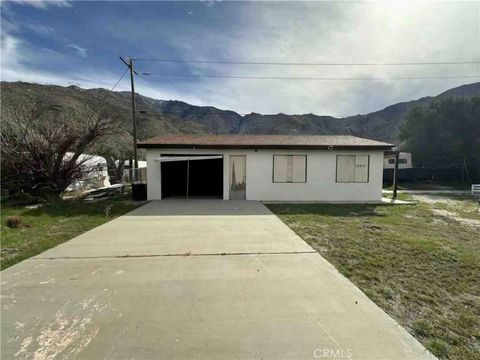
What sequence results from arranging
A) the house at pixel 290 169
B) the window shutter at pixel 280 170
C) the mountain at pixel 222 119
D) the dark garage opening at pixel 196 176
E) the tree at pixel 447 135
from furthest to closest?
the mountain at pixel 222 119 → the tree at pixel 447 135 → the dark garage opening at pixel 196 176 → the window shutter at pixel 280 170 → the house at pixel 290 169

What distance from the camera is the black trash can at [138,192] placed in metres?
11.7

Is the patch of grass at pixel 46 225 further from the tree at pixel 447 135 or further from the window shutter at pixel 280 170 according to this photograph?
the tree at pixel 447 135

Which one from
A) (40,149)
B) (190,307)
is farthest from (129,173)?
(190,307)

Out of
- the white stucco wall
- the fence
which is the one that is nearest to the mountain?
the fence

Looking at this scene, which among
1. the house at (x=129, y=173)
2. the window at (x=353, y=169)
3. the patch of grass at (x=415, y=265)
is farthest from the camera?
the house at (x=129, y=173)

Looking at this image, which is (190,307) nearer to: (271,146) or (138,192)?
(271,146)

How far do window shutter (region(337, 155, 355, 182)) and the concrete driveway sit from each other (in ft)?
25.2

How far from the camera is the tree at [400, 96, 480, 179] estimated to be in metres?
25.2

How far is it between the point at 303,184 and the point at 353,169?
234 cm

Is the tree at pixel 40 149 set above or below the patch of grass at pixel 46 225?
above

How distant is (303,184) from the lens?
39.3ft

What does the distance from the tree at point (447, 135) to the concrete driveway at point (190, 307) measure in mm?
28716

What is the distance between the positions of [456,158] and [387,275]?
29.8 m

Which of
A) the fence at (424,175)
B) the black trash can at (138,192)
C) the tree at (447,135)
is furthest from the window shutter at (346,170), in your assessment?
the tree at (447,135)
